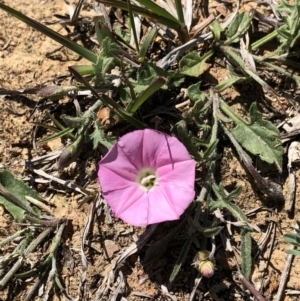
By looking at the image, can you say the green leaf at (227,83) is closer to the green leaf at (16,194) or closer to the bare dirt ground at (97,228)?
the bare dirt ground at (97,228)

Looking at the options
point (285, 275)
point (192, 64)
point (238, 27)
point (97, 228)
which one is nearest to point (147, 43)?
point (192, 64)

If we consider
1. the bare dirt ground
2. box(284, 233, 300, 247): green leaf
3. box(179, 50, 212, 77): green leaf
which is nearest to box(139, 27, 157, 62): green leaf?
box(179, 50, 212, 77): green leaf

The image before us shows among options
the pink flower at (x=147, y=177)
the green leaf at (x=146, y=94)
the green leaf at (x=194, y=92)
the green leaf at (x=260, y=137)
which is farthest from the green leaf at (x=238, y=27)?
the pink flower at (x=147, y=177)

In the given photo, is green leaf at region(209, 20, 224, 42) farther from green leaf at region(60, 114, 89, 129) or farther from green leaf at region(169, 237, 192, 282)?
green leaf at region(169, 237, 192, 282)

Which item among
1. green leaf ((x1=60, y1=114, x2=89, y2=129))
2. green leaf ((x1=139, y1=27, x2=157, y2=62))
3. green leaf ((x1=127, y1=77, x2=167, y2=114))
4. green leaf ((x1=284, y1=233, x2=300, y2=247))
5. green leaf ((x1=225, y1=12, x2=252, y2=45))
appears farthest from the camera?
green leaf ((x1=225, y1=12, x2=252, y2=45))

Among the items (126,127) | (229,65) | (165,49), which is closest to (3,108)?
(126,127)

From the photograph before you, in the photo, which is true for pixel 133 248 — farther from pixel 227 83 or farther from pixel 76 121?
pixel 227 83

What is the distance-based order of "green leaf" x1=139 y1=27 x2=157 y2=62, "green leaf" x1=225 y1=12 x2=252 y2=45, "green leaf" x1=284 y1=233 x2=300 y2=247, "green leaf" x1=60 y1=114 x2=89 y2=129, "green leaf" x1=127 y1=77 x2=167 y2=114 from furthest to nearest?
1. "green leaf" x1=225 y1=12 x2=252 y2=45
2. "green leaf" x1=139 y1=27 x2=157 y2=62
3. "green leaf" x1=60 y1=114 x2=89 y2=129
4. "green leaf" x1=284 y1=233 x2=300 y2=247
5. "green leaf" x1=127 y1=77 x2=167 y2=114
